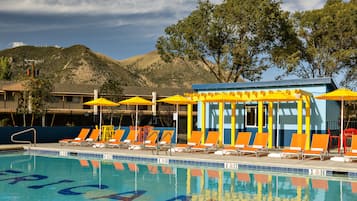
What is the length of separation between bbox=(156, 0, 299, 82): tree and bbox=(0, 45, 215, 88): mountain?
48748 millimetres

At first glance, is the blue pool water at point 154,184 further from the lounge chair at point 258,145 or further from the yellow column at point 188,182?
the lounge chair at point 258,145

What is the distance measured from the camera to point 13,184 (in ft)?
39.3

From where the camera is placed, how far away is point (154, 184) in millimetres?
12117

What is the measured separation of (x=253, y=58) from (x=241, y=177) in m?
21.3

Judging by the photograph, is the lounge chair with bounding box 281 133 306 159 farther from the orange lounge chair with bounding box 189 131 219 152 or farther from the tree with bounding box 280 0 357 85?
the tree with bounding box 280 0 357 85

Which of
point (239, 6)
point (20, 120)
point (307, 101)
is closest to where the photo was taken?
point (307, 101)

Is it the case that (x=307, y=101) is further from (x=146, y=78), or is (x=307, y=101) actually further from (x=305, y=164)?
(x=146, y=78)

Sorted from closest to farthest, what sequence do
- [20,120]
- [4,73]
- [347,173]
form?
1. [347,173]
2. [20,120]
3. [4,73]

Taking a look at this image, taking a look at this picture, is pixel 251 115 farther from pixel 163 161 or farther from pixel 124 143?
pixel 163 161

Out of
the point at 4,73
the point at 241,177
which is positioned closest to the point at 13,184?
the point at 241,177

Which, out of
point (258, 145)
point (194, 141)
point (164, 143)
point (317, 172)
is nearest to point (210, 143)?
point (194, 141)

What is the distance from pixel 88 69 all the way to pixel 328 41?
232ft

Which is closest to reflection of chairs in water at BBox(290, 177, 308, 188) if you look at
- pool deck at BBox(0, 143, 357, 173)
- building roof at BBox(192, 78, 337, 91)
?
pool deck at BBox(0, 143, 357, 173)

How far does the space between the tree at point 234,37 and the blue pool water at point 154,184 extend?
712 inches
